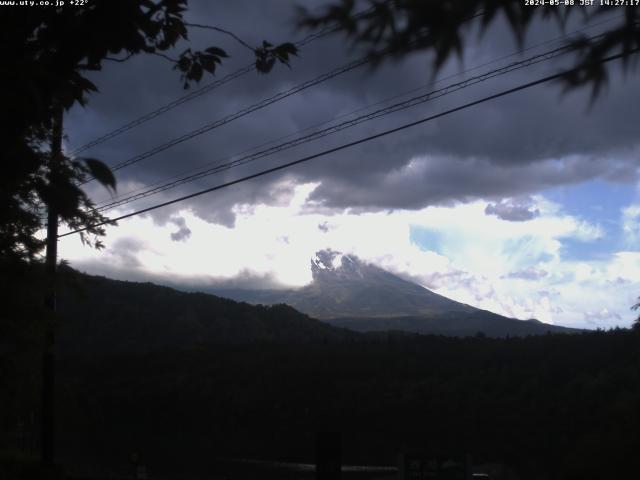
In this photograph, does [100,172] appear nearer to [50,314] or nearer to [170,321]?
[50,314]

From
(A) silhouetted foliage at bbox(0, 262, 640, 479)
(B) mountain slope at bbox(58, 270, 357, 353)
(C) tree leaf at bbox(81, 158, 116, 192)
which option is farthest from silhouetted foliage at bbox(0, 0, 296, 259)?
(B) mountain slope at bbox(58, 270, 357, 353)

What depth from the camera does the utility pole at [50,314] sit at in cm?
1123

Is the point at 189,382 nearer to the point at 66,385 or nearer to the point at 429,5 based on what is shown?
the point at 66,385

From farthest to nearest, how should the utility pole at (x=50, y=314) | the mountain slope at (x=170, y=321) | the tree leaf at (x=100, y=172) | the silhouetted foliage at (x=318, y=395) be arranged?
the mountain slope at (x=170, y=321), the silhouetted foliage at (x=318, y=395), the utility pole at (x=50, y=314), the tree leaf at (x=100, y=172)

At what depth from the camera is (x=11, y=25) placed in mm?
7043

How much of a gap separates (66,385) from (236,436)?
3298 cm

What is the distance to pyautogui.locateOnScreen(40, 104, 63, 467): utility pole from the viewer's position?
36.8 feet

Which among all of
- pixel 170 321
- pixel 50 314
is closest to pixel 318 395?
pixel 170 321

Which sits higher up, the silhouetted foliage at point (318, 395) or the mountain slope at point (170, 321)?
the mountain slope at point (170, 321)

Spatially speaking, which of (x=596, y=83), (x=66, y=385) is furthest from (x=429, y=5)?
(x=66, y=385)

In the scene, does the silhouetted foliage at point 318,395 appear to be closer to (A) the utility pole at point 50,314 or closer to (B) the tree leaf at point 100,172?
(A) the utility pole at point 50,314

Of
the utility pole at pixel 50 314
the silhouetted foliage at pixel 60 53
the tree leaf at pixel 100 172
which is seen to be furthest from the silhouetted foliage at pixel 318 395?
the tree leaf at pixel 100 172

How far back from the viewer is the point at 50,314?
39.2 ft

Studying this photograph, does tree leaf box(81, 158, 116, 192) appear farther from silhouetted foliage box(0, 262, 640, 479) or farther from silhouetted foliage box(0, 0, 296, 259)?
silhouetted foliage box(0, 262, 640, 479)
